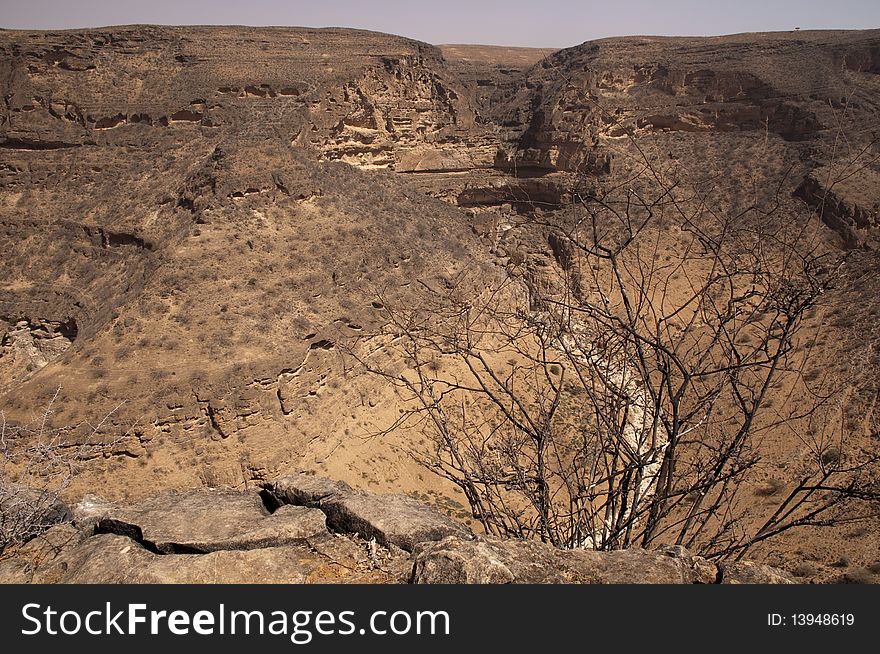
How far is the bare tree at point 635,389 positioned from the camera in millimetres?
5434

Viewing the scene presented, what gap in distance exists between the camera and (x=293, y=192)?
23.7 metres

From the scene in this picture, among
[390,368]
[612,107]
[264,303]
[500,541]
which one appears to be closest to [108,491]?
[264,303]

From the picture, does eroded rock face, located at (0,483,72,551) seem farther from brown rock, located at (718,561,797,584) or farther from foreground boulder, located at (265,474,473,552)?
brown rock, located at (718,561,797,584)

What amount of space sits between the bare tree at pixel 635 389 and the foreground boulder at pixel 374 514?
50 centimetres

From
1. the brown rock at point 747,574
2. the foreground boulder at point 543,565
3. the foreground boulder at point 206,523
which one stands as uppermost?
the foreground boulder at point 543,565

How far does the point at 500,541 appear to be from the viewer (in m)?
4.91

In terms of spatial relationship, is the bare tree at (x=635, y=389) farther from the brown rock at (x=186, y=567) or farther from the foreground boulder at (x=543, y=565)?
the brown rock at (x=186, y=567)

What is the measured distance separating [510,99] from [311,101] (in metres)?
18.7

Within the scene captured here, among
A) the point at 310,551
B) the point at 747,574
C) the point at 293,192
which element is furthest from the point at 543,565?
the point at 293,192

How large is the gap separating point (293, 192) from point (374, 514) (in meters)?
19.7

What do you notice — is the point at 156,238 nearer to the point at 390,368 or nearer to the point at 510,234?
the point at 390,368

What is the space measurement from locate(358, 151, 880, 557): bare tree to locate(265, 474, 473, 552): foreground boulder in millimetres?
502

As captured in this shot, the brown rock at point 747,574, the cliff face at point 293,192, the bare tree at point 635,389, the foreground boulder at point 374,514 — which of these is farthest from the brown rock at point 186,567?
the cliff face at point 293,192

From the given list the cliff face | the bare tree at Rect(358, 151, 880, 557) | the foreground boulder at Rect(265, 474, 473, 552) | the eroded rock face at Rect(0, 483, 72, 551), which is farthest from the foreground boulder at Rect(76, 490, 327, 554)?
the cliff face
